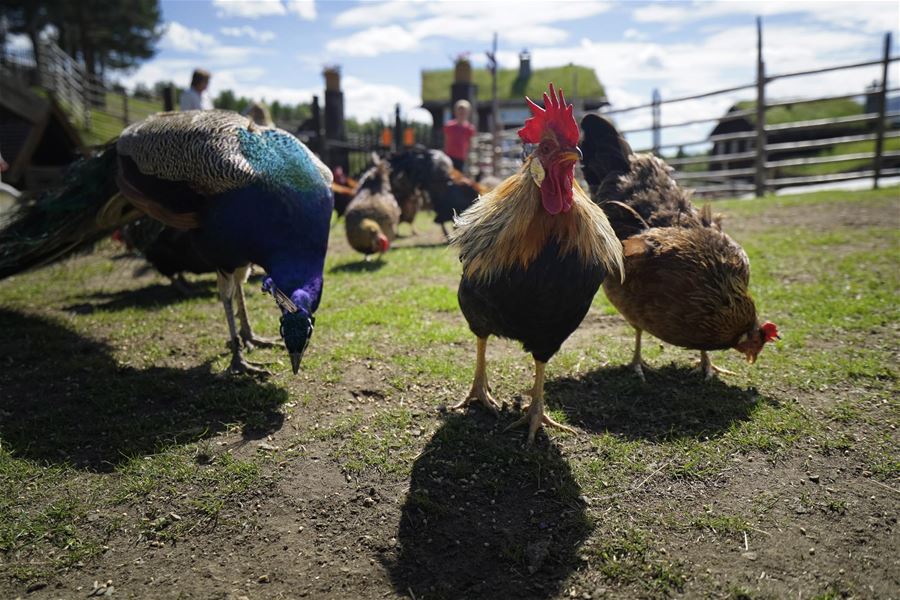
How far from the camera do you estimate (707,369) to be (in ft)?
14.5

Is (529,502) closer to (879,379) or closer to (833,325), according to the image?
(879,379)

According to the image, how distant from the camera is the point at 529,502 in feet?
10.0

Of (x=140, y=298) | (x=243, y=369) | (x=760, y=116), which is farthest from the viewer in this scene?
(x=760, y=116)

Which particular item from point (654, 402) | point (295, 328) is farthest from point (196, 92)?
point (654, 402)

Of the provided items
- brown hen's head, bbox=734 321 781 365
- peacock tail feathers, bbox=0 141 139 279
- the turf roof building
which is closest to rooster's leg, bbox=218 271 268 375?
peacock tail feathers, bbox=0 141 139 279

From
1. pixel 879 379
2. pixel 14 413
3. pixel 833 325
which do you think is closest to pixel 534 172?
pixel 879 379

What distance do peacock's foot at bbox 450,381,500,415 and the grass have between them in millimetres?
101

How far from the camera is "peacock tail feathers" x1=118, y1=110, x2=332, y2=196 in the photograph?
13.8ft

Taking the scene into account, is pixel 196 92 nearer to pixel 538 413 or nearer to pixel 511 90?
pixel 538 413

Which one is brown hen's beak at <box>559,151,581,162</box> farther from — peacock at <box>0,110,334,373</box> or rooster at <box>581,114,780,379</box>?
peacock at <box>0,110,334,373</box>

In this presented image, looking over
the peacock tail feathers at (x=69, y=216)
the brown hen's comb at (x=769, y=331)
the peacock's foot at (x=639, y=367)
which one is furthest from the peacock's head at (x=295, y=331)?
the brown hen's comb at (x=769, y=331)

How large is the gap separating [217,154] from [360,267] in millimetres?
4506

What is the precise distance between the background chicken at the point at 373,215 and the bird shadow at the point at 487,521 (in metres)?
5.43

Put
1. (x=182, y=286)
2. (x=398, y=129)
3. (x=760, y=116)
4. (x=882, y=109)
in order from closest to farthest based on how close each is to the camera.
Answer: (x=182, y=286) → (x=882, y=109) → (x=760, y=116) → (x=398, y=129)
